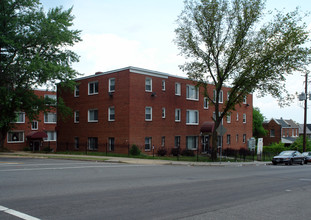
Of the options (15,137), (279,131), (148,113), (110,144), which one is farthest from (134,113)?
(279,131)

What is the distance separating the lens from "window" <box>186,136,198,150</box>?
131 feet

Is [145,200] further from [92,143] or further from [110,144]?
[92,143]

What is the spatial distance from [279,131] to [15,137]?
180ft

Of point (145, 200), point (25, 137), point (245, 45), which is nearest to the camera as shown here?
point (145, 200)

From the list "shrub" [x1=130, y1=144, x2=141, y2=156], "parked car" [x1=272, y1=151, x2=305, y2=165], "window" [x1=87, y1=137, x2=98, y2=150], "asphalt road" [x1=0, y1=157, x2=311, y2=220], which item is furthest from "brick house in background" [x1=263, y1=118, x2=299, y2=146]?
"asphalt road" [x1=0, y1=157, x2=311, y2=220]

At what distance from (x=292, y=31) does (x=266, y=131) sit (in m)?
51.7

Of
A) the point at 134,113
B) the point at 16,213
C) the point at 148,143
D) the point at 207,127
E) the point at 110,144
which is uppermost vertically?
the point at 134,113

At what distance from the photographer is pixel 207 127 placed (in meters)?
40.4

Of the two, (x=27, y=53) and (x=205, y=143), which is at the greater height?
(x=27, y=53)

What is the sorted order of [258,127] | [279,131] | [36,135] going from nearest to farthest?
1. [36,135]
2. [279,131]
3. [258,127]

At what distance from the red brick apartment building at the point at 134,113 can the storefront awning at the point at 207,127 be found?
16cm

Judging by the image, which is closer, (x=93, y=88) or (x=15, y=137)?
(x=93, y=88)

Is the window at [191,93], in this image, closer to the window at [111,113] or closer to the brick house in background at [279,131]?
the window at [111,113]

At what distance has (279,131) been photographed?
243 ft
